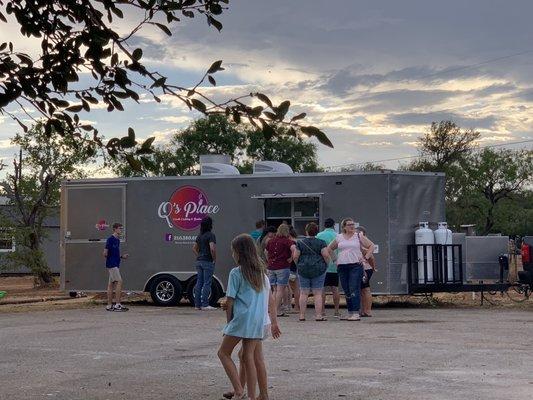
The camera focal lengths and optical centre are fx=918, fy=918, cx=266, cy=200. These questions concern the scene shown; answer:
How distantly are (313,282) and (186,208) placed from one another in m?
5.08

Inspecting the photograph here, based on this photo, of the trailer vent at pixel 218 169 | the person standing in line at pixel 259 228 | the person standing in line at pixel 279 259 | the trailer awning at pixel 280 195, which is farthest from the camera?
the trailer vent at pixel 218 169

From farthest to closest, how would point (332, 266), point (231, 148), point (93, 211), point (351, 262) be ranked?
point (231, 148) < point (93, 211) < point (332, 266) < point (351, 262)

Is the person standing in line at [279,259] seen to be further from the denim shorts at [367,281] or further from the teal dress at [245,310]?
the teal dress at [245,310]

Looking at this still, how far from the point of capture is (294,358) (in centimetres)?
1077

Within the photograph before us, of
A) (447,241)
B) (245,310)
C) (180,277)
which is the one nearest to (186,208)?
(180,277)

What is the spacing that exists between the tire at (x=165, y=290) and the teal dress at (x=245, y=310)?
11975 mm

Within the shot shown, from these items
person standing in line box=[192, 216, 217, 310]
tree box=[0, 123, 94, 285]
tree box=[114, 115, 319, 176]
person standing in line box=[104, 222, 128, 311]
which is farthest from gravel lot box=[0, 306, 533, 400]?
tree box=[114, 115, 319, 176]

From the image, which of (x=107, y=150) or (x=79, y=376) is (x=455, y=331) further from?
(x=107, y=150)

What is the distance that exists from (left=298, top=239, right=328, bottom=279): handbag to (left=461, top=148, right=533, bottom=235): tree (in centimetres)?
5687

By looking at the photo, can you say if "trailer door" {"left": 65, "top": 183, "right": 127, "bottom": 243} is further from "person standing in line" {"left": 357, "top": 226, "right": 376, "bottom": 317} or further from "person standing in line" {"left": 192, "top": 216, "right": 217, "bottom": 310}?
"person standing in line" {"left": 357, "top": 226, "right": 376, "bottom": 317}

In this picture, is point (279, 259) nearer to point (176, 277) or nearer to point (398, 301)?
point (176, 277)

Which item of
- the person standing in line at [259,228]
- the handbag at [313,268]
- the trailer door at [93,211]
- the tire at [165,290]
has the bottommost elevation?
the tire at [165,290]

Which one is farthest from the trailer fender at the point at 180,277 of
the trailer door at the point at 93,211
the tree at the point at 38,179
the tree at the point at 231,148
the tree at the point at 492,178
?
the tree at the point at 492,178

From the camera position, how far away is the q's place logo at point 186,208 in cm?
1956
